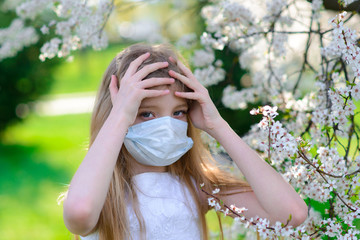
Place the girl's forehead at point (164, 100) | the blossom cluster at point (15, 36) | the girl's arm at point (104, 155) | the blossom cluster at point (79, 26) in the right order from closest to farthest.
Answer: the girl's arm at point (104, 155) → the girl's forehead at point (164, 100) → the blossom cluster at point (79, 26) → the blossom cluster at point (15, 36)

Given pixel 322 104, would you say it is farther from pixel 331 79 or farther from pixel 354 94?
pixel 354 94

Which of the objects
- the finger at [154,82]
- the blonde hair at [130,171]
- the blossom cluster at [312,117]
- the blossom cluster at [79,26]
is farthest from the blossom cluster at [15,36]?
the finger at [154,82]

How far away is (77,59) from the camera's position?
2308 centimetres

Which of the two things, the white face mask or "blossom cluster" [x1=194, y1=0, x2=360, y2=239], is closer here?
"blossom cluster" [x1=194, y1=0, x2=360, y2=239]

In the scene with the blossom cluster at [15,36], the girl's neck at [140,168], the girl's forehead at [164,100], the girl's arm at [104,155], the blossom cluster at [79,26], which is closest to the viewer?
the girl's arm at [104,155]

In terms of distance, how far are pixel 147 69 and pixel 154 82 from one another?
73mm

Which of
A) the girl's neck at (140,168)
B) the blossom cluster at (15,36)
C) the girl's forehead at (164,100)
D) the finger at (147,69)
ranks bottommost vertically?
the girl's neck at (140,168)

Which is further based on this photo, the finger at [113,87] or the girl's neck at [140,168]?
the girl's neck at [140,168]

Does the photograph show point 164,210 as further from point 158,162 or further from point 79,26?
point 79,26

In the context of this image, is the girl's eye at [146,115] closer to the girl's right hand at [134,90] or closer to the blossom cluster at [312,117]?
the girl's right hand at [134,90]

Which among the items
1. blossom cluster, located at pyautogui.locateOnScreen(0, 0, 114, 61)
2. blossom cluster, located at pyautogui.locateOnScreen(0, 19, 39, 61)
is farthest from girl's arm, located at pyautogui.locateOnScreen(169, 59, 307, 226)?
blossom cluster, located at pyautogui.locateOnScreen(0, 19, 39, 61)

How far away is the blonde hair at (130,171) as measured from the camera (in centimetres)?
177

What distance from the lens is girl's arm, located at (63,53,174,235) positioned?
151 cm

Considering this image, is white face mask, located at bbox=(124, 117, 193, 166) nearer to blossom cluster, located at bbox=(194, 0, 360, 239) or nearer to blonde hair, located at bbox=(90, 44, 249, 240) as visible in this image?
blonde hair, located at bbox=(90, 44, 249, 240)
